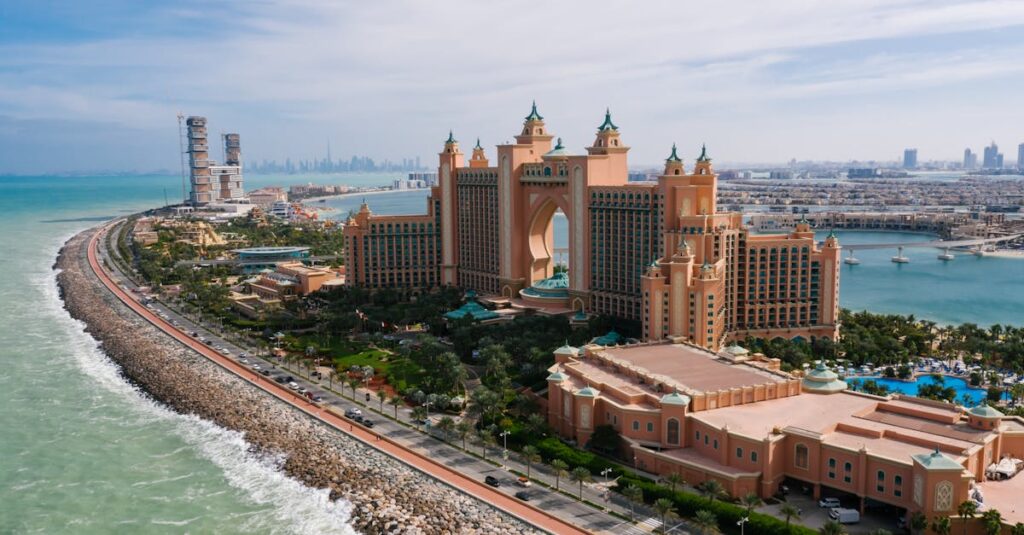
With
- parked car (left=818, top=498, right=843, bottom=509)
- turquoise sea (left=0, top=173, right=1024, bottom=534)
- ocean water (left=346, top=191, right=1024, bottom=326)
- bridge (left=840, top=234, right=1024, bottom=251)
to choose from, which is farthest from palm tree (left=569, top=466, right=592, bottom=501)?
bridge (left=840, top=234, right=1024, bottom=251)

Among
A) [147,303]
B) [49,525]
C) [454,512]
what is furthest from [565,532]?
[147,303]


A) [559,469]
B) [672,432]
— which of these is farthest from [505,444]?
[672,432]

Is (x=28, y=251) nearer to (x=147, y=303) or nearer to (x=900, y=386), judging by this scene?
(x=147, y=303)

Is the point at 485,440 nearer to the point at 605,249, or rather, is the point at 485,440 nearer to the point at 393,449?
the point at 393,449

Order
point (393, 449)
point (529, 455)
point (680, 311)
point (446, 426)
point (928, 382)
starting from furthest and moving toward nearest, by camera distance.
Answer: point (680, 311) → point (928, 382) → point (446, 426) → point (393, 449) → point (529, 455)

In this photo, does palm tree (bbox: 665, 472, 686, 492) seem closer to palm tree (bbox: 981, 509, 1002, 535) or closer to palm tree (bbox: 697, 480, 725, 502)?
palm tree (bbox: 697, 480, 725, 502)

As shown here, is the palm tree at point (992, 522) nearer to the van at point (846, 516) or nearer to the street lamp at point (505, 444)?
the van at point (846, 516)
